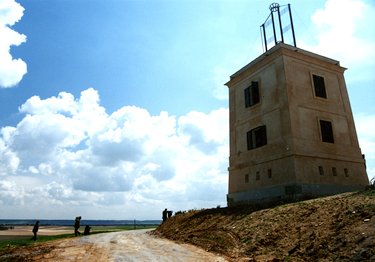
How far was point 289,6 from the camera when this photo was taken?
969 inches

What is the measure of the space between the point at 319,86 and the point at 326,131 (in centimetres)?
345

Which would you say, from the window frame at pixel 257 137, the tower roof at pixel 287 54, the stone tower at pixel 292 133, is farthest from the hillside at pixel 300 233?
the tower roof at pixel 287 54

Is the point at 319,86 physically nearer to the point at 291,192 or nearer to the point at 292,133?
the point at 292,133

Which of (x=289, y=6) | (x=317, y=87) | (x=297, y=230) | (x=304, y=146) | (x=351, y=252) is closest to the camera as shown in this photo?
(x=351, y=252)

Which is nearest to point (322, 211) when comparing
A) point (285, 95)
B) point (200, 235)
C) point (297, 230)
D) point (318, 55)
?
point (297, 230)

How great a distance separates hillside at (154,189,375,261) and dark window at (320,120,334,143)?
27.5 ft

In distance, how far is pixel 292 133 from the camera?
65.7ft

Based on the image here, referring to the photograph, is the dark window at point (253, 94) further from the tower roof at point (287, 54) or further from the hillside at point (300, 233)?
the hillside at point (300, 233)

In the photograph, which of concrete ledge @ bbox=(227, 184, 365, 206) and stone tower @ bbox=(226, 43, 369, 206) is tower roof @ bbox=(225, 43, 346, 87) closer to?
stone tower @ bbox=(226, 43, 369, 206)

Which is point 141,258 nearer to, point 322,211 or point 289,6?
point 322,211

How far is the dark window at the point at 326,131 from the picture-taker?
21578 mm

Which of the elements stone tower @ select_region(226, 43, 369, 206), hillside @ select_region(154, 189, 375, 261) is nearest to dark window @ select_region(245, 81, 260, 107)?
stone tower @ select_region(226, 43, 369, 206)

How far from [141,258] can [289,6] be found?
2156cm

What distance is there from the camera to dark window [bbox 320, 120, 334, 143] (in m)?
21.6
